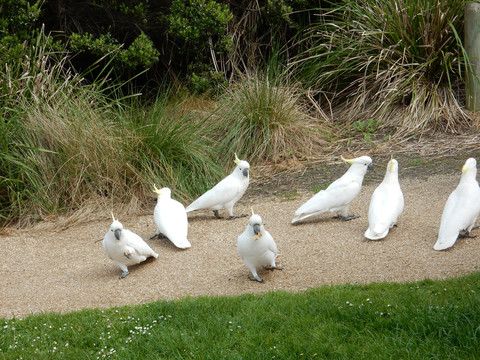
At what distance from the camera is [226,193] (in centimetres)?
649

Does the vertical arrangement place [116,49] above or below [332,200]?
above

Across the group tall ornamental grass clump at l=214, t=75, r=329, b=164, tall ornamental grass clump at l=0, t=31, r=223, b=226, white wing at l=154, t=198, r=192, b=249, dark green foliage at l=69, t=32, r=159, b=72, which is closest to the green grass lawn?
white wing at l=154, t=198, r=192, b=249

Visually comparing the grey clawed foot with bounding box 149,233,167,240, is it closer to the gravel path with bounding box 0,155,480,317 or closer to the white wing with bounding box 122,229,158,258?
the gravel path with bounding box 0,155,480,317

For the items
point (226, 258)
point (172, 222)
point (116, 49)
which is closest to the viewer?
point (226, 258)

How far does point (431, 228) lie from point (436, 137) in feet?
9.83

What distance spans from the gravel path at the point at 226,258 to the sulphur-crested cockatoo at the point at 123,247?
123 mm

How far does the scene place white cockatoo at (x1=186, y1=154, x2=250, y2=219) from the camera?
21.3ft

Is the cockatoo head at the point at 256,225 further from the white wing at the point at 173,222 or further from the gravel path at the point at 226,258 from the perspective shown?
the white wing at the point at 173,222

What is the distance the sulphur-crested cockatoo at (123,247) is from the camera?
5254 millimetres

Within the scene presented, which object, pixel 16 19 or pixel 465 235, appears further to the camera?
pixel 16 19

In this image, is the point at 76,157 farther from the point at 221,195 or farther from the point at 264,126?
the point at 264,126

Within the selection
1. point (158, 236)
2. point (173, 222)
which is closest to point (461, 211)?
point (173, 222)

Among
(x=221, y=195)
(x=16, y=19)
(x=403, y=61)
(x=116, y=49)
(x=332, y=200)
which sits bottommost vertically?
(x=221, y=195)

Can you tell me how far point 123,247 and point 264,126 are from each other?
3.59 meters
